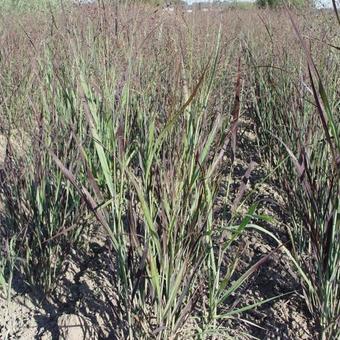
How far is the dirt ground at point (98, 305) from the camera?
62.7 inches

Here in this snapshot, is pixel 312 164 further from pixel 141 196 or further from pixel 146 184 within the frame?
pixel 141 196

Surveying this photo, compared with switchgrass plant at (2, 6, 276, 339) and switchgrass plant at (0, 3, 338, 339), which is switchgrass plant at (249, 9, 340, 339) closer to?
switchgrass plant at (0, 3, 338, 339)

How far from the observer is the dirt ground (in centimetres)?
159

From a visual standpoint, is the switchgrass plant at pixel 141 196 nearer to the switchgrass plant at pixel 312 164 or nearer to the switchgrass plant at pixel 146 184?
the switchgrass plant at pixel 146 184

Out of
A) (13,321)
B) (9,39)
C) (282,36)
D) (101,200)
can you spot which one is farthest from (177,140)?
(9,39)

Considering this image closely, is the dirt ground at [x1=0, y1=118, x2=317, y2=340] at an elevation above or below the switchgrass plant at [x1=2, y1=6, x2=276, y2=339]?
below

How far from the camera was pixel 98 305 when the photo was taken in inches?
67.1

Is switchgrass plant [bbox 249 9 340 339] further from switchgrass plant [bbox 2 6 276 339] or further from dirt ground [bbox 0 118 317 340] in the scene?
switchgrass plant [bbox 2 6 276 339]

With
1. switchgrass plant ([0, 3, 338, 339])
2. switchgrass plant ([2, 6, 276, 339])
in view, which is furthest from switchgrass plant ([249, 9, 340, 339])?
switchgrass plant ([2, 6, 276, 339])

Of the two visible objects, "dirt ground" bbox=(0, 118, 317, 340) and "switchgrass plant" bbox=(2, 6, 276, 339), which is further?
"dirt ground" bbox=(0, 118, 317, 340)

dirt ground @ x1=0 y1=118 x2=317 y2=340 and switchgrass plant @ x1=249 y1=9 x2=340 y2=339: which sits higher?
switchgrass plant @ x1=249 y1=9 x2=340 y2=339

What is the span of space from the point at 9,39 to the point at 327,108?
3778mm

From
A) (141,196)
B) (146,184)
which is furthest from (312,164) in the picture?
(141,196)

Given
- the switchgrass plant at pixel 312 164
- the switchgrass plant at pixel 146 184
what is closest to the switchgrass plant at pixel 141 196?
the switchgrass plant at pixel 146 184
